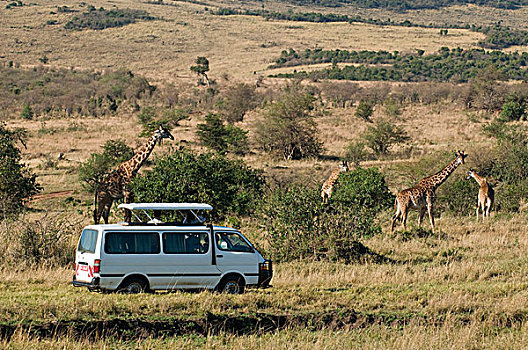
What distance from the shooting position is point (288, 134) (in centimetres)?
3522

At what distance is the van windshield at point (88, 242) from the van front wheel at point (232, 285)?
1.99 metres

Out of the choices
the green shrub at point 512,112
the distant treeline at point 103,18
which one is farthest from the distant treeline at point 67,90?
the green shrub at point 512,112

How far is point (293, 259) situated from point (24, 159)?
25943 mm

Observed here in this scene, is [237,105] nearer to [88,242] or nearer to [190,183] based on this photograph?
[190,183]

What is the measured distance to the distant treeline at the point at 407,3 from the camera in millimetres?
171000

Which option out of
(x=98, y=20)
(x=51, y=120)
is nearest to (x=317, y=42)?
(x=98, y=20)

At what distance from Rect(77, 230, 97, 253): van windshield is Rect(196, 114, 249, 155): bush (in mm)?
26292

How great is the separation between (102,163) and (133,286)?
20.7 meters

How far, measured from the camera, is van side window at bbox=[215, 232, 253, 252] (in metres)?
10.5

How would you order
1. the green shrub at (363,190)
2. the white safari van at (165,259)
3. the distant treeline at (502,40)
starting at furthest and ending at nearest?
the distant treeline at (502,40) → the green shrub at (363,190) → the white safari van at (165,259)

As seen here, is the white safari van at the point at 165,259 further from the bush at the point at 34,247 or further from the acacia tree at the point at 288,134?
the acacia tree at the point at 288,134

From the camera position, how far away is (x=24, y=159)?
119 ft

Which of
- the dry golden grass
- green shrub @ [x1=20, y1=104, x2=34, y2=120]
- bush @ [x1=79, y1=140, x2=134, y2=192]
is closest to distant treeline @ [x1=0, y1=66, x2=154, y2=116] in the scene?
green shrub @ [x1=20, y1=104, x2=34, y2=120]

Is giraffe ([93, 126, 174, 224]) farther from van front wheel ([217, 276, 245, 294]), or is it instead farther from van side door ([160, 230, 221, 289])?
van front wheel ([217, 276, 245, 294])
